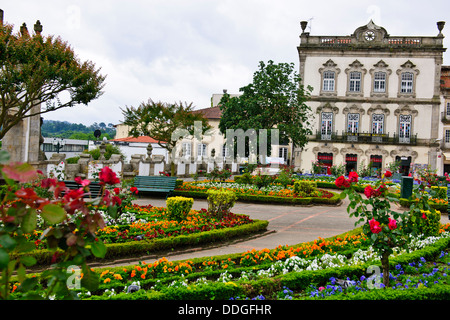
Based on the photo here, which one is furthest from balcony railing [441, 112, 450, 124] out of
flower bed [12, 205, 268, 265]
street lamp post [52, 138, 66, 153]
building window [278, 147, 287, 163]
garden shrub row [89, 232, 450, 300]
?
garden shrub row [89, 232, 450, 300]

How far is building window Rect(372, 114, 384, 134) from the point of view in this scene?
34531 mm

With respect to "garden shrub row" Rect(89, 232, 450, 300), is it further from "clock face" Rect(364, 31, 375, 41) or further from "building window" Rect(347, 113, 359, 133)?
"clock face" Rect(364, 31, 375, 41)

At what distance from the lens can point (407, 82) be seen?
112 ft

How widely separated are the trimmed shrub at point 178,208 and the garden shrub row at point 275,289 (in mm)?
3868

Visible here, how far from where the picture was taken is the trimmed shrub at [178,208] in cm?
927

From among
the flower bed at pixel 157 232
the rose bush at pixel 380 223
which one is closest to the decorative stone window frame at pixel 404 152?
the flower bed at pixel 157 232

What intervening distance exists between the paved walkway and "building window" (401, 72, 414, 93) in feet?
74.6

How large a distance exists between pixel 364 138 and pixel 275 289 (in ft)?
104

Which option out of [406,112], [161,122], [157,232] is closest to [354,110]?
[406,112]

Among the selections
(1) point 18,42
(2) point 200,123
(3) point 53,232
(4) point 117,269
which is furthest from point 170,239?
(2) point 200,123

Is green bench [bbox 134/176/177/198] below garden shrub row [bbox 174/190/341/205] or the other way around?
the other way around

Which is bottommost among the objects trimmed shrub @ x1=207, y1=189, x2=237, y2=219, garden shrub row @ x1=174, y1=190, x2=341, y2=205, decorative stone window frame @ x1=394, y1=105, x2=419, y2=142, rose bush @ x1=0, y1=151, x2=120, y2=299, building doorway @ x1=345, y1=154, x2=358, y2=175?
garden shrub row @ x1=174, y1=190, x2=341, y2=205

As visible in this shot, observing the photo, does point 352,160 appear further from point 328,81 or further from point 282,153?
point 282,153

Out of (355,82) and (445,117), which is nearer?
(355,82)
